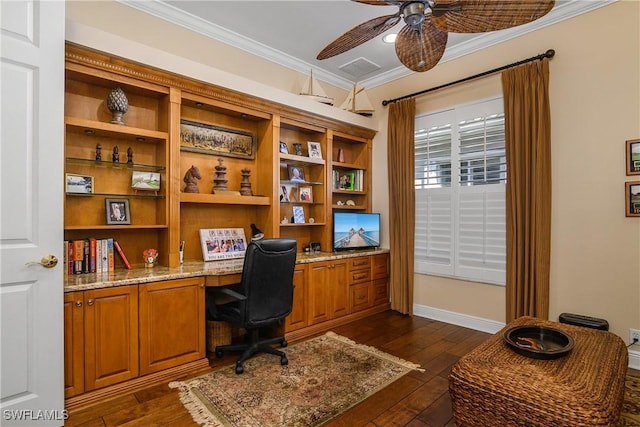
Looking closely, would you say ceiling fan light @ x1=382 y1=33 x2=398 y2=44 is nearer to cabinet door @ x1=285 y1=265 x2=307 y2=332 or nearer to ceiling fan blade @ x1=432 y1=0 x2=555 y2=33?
ceiling fan blade @ x1=432 y1=0 x2=555 y2=33

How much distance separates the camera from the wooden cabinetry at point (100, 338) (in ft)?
6.79

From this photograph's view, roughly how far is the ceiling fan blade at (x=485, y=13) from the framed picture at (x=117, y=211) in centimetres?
267

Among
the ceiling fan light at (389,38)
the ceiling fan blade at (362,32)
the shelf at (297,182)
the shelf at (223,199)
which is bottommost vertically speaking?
the shelf at (223,199)

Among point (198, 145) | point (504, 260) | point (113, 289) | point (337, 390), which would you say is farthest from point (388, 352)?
point (198, 145)

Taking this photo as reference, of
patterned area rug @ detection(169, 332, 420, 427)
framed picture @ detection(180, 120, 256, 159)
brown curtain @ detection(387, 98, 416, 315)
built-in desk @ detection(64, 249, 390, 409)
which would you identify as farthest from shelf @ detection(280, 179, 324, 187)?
patterned area rug @ detection(169, 332, 420, 427)

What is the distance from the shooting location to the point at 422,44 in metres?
2.04

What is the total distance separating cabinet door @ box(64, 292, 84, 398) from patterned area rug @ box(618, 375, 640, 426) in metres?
3.27

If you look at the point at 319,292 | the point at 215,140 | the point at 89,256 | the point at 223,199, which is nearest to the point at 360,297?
the point at 319,292

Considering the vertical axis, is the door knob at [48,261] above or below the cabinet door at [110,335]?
above

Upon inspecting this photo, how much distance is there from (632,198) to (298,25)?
3.26 m

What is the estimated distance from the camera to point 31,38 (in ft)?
6.07

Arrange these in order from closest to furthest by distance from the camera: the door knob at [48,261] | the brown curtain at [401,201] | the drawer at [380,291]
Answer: the door knob at [48,261] < the brown curtain at [401,201] < the drawer at [380,291]

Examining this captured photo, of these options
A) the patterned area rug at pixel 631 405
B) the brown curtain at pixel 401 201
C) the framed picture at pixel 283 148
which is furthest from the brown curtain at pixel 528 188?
the framed picture at pixel 283 148

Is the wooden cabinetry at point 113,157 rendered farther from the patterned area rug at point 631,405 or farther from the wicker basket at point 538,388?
the patterned area rug at point 631,405
